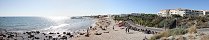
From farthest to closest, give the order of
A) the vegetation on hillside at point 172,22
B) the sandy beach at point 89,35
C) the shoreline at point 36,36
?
1. the shoreline at point 36,36
2. the sandy beach at point 89,35
3. the vegetation on hillside at point 172,22

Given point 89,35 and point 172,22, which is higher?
point 172,22

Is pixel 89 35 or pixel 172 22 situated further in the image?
pixel 89 35

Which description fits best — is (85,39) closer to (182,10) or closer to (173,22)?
(173,22)

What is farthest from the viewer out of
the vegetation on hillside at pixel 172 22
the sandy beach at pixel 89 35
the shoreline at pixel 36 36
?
the shoreline at pixel 36 36

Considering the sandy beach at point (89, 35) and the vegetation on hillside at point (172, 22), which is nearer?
the vegetation on hillside at point (172, 22)

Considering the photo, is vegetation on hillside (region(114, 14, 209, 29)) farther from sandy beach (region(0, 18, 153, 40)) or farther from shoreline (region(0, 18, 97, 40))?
shoreline (region(0, 18, 97, 40))

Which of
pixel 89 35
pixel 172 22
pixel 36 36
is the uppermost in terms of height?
pixel 172 22

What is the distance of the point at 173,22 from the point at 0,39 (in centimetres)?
2471

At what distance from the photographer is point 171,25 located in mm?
37906

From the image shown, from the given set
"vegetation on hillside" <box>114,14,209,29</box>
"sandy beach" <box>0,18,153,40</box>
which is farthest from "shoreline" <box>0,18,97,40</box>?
"vegetation on hillside" <box>114,14,209,29</box>

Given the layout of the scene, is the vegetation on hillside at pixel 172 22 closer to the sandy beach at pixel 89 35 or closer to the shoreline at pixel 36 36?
the sandy beach at pixel 89 35

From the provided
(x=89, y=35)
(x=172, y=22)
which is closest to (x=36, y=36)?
(x=89, y=35)

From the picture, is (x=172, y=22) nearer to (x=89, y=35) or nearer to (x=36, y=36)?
(x=89, y=35)

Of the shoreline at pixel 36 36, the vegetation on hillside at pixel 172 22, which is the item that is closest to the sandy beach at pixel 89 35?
the shoreline at pixel 36 36
